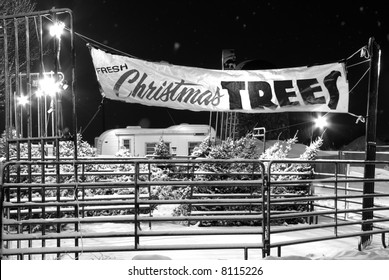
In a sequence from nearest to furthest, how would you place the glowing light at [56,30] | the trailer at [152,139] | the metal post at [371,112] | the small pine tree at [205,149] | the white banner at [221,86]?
1. the glowing light at [56,30]
2. the metal post at [371,112]
3. the white banner at [221,86]
4. the small pine tree at [205,149]
5. the trailer at [152,139]

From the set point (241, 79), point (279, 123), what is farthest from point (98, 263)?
point (279, 123)

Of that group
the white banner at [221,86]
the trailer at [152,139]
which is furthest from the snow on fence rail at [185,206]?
the trailer at [152,139]

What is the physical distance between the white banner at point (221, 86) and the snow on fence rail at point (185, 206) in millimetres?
1420

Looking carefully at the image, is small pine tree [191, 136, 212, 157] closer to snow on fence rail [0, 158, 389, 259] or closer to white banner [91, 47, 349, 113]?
snow on fence rail [0, 158, 389, 259]

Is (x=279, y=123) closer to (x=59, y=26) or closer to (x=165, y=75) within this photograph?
(x=165, y=75)

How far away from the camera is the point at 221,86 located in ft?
31.3

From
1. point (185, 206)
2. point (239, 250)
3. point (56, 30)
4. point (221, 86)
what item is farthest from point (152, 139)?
point (56, 30)

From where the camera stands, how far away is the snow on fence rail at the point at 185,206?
5.96 m

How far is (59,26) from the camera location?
6406mm

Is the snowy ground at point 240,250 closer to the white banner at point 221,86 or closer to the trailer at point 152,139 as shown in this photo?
the white banner at point 221,86

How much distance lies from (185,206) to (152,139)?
19947 mm

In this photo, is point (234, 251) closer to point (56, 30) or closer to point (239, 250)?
point (239, 250)

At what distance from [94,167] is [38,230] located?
12.4 feet

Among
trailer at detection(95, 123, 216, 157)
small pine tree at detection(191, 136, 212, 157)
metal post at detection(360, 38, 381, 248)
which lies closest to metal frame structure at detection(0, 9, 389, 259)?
metal post at detection(360, 38, 381, 248)
